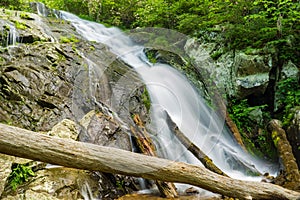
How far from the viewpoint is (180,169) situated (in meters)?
3.09

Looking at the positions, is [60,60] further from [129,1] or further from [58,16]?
[129,1]

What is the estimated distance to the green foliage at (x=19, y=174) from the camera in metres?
3.24

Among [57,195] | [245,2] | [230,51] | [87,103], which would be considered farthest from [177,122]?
[245,2]

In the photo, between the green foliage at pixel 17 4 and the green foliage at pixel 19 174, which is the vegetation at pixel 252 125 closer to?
the green foliage at pixel 19 174

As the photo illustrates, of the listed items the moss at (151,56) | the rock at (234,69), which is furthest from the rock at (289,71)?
the moss at (151,56)

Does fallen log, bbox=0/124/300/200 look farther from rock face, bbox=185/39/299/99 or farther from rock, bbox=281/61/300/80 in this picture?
rock, bbox=281/61/300/80

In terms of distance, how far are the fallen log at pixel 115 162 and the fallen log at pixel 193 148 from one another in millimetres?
1101

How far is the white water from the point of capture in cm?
511

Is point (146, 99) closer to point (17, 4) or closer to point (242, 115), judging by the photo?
point (242, 115)

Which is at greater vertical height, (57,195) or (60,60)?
(60,60)

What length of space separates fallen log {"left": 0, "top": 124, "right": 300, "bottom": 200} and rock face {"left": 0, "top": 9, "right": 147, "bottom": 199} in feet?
2.35

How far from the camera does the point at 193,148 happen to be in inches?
182

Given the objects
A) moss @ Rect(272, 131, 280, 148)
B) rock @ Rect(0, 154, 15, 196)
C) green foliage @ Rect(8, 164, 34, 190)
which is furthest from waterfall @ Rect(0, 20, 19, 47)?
moss @ Rect(272, 131, 280, 148)

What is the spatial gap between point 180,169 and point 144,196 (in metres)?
1.06
